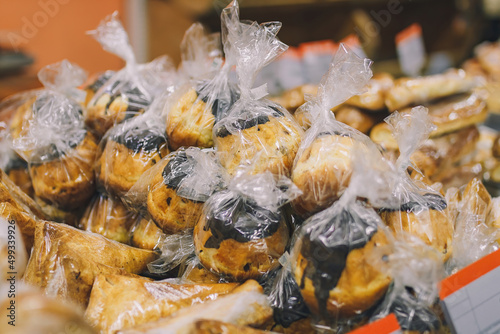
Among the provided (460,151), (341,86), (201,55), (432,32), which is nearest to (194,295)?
(341,86)

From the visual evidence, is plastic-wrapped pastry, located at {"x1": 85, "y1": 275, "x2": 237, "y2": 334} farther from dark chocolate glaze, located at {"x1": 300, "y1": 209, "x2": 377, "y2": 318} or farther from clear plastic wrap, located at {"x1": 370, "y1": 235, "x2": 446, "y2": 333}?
clear plastic wrap, located at {"x1": 370, "y1": 235, "x2": 446, "y2": 333}

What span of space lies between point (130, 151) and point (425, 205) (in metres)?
0.72

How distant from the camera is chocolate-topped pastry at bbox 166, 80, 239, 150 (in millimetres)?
1136

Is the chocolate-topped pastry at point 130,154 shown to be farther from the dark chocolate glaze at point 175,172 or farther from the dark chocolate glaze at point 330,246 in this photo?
the dark chocolate glaze at point 330,246

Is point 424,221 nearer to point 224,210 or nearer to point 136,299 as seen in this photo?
point 224,210

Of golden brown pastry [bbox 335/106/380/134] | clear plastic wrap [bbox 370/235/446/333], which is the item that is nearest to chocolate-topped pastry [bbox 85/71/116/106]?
golden brown pastry [bbox 335/106/380/134]

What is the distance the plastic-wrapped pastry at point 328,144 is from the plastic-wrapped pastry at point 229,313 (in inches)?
8.3

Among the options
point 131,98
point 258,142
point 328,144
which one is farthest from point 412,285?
point 131,98

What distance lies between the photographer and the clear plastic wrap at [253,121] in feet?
3.27

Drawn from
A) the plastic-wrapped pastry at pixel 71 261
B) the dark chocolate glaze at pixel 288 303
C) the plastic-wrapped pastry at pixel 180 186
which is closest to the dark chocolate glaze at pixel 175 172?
the plastic-wrapped pastry at pixel 180 186

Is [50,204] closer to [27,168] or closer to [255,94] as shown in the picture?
[27,168]

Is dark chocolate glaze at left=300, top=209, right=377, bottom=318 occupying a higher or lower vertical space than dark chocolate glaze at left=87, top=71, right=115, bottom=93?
lower

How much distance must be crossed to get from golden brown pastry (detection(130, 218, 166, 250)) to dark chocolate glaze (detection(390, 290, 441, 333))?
599 mm

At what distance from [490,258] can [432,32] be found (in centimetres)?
393
